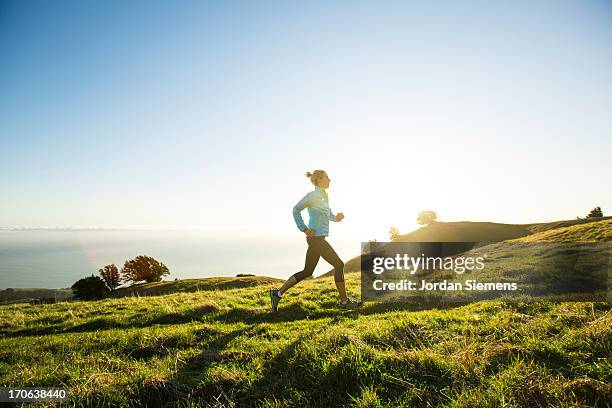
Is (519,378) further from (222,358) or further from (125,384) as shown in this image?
(125,384)

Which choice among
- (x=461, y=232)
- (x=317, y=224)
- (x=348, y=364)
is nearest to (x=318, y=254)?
(x=317, y=224)

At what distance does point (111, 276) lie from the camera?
79.4 meters

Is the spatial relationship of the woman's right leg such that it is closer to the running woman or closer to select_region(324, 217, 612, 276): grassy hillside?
the running woman

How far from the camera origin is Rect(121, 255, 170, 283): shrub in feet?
257

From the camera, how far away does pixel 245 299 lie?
11.1m

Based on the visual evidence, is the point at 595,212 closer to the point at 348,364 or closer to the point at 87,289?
the point at 348,364

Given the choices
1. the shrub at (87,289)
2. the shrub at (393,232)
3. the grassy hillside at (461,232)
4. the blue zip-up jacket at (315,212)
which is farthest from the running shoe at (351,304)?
the shrub at (393,232)

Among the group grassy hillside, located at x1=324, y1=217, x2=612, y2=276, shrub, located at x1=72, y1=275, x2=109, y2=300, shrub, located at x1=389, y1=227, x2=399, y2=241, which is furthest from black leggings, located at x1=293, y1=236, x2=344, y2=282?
shrub, located at x1=389, y1=227, x2=399, y2=241

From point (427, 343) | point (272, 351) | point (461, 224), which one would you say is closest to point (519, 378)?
point (427, 343)

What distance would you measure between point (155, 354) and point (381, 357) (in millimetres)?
3619

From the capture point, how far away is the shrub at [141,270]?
78.4 metres

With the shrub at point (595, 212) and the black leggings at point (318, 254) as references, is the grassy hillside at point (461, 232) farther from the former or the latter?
the black leggings at point (318, 254)

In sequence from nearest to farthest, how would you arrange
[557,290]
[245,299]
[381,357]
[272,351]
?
1. [381,357]
2. [272,351]
3. [557,290]
4. [245,299]

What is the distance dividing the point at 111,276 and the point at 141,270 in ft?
26.7
